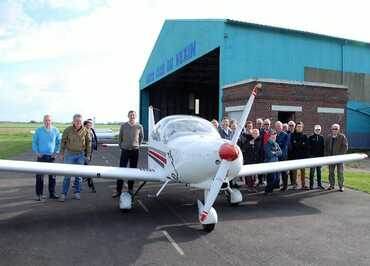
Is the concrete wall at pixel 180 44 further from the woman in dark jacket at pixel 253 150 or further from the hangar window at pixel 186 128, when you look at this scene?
the hangar window at pixel 186 128

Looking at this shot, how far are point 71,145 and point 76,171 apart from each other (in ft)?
5.61

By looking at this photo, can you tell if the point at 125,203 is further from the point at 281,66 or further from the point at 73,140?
the point at 281,66

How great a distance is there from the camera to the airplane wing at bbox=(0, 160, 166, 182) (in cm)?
753

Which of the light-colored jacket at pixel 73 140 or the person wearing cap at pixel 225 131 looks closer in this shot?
the light-colored jacket at pixel 73 140

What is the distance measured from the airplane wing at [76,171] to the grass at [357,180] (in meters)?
6.80

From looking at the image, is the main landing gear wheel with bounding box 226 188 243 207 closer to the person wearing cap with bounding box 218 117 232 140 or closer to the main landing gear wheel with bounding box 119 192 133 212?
the main landing gear wheel with bounding box 119 192 133 212

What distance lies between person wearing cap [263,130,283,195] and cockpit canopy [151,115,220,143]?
2.68 metres

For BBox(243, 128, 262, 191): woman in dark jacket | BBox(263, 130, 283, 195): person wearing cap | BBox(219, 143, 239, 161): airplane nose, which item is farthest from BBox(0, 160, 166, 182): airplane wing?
BBox(243, 128, 262, 191): woman in dark jacket

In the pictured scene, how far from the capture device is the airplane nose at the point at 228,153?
6332 mm

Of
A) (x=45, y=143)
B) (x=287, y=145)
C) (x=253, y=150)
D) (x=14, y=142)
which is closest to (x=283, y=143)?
(x=287, y=145)

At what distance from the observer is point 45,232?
668cm

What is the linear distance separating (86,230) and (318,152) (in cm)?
732

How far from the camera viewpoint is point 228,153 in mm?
6328

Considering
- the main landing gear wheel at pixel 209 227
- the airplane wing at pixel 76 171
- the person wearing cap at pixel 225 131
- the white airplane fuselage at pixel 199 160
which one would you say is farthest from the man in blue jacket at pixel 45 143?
the person wearing cap at pixel 225 131
